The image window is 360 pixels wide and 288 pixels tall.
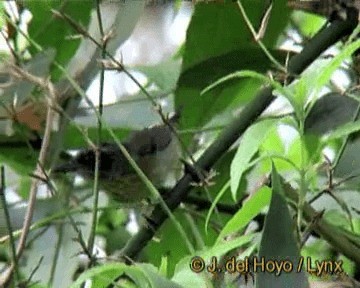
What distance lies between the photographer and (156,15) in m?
0.87

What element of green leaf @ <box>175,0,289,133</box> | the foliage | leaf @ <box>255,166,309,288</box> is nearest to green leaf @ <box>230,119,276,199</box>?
leaf @ <box>255,166,309,288</box>

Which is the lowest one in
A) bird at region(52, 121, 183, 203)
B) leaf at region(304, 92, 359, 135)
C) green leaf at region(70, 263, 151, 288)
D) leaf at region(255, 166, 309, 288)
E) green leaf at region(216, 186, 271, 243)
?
leaf at region(255, 166, 309, 288)

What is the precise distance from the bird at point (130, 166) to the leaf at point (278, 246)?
0.77 feet

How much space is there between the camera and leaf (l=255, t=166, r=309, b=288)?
1.17 ft

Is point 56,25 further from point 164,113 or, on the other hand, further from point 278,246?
point 278,246

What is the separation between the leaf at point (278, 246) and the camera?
36 cm

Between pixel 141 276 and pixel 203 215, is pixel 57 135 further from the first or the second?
pixel 141 276

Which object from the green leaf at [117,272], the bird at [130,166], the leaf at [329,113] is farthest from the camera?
the bird at [130,166]

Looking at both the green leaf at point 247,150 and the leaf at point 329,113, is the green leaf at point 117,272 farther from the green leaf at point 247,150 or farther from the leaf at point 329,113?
the leaf at point 329,113

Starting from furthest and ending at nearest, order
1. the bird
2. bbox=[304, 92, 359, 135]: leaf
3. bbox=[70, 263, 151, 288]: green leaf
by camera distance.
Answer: the bird
bbox=[304, 92, 359, 135]: leaf
bbox=[70, 263, 151, 288]: green leaf

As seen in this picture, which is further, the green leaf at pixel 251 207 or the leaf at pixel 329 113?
the leaf at pixel 329 113

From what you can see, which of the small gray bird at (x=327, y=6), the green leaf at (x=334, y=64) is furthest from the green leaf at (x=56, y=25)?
the green leaf at (x=334, y=64)

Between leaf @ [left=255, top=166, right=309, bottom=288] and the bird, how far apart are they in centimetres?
23

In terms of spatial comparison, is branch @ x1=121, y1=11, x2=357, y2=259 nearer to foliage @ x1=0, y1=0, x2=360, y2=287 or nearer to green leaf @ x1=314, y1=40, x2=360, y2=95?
foliage @ x1=0, y1=0, x2=360, y2=287
